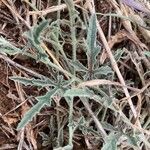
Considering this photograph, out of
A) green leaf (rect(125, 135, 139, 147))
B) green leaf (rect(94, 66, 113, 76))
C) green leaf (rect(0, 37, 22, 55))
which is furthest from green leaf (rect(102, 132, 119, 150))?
green leaf (rect(0, 37, 22, 55))

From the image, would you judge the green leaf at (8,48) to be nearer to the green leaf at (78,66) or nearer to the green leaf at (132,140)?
the green leaf at (78,66)

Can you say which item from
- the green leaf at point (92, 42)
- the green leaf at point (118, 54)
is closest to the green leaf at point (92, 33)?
the green leaf at point (92, 42)

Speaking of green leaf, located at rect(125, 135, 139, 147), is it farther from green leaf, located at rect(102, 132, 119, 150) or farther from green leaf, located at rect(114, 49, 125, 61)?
green leaf, located at rect(114, 49, 125, 61)

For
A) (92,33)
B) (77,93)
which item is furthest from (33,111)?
(92,33)

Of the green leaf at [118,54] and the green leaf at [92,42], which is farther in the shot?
the green leaf at [118,54]

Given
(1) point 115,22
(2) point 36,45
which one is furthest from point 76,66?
(1) point 115,22

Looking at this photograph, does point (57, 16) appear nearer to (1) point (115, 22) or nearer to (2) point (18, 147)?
(1) point (115, 22)
